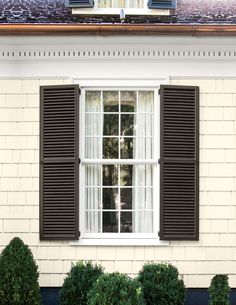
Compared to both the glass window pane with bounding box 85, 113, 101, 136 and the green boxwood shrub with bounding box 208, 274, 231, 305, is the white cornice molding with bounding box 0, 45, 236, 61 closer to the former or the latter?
the glass window pane with bounding box 85, 113, 101, 136

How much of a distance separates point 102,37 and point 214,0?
7.96 feet

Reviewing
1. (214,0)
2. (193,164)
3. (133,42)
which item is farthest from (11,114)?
(214,0)

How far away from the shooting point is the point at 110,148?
9.80m

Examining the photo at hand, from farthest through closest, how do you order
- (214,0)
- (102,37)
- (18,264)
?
(214,0)
(102,37)
(18,264)

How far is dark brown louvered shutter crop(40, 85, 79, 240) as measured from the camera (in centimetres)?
955

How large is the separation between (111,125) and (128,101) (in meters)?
0.41

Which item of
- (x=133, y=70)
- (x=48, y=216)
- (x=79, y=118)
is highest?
(x=133, y=70)

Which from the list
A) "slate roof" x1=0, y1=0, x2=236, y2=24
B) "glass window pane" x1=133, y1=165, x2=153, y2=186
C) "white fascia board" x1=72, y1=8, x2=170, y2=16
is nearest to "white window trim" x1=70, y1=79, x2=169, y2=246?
"glass window pane" x1=133, y1=165, x2=153, y2=186

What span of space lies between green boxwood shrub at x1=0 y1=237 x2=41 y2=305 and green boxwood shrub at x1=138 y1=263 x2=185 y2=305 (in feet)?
4.41

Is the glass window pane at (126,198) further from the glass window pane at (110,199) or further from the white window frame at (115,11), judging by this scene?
the white window frame at (115,11)

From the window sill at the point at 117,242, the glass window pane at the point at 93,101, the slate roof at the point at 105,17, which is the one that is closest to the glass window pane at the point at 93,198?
the window sill at the point at 117,242

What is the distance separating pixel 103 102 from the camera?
981cm

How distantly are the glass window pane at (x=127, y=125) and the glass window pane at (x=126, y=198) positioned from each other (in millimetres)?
779

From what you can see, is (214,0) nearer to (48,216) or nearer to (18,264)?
(48,216)
